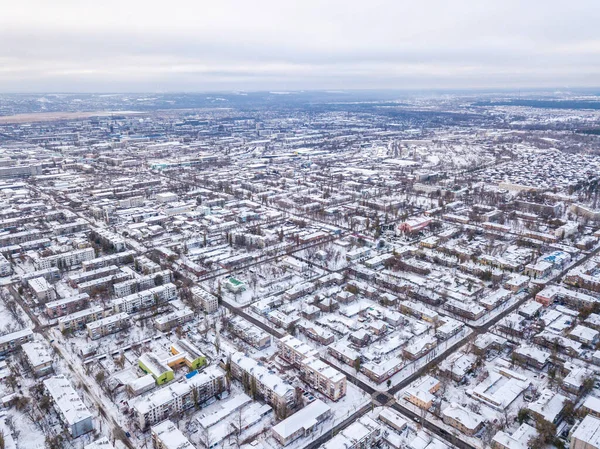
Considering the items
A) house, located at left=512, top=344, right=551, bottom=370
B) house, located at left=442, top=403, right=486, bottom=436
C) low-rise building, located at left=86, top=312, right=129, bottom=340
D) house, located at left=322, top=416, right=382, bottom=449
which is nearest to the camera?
house, located at left=322, top=416, right=382, bottom=449

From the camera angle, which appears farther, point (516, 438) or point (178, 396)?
point (178, 396)

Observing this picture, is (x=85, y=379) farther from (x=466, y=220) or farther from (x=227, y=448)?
(x=466, y=220)

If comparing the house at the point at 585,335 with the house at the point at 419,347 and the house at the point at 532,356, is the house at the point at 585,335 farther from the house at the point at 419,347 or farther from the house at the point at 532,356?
the house at the point at 419,347

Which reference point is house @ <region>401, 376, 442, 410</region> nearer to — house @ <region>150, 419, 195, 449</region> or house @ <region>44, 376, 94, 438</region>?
house @ <region>150, 419, 195, 449</region>

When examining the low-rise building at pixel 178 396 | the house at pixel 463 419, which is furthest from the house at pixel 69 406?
the house at pixel 463 419

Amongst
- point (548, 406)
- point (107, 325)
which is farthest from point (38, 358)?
point (548, 406)

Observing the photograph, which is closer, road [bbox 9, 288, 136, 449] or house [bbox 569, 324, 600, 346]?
road [bbox 9, 288, 136, 449]

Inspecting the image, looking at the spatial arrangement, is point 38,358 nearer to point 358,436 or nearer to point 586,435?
point 358,436

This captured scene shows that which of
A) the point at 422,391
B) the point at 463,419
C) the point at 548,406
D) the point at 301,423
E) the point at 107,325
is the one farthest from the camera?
the point at 107,325

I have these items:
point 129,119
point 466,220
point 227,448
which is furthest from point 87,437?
point 129,119

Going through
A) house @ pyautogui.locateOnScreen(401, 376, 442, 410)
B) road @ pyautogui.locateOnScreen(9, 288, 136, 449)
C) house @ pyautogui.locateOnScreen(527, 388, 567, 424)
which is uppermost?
house @ pyautogui.locateOnScreen(527, 388, 567, 424)

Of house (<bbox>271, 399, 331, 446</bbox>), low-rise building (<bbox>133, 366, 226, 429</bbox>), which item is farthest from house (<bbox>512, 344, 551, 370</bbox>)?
low-rise building (<bbox>133, 366, 226, 429</bbox>)
